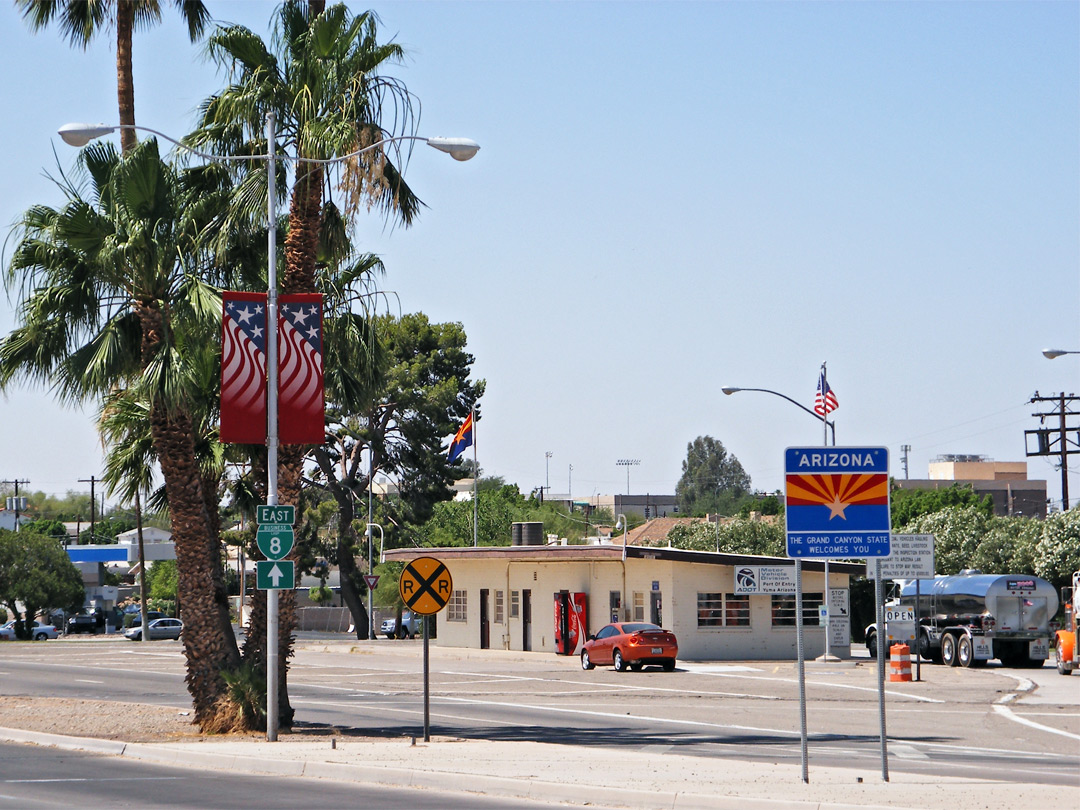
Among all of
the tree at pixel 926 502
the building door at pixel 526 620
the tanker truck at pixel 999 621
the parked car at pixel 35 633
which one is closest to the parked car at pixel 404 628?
the parked car at pixel 35 633

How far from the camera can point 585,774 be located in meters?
14.3

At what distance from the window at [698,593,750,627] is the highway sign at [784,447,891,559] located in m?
30.6

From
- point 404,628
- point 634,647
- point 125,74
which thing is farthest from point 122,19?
point 404,628

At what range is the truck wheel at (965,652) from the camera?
39125 mm

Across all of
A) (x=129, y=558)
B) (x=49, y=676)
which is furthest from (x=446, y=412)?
(x=129, y=558)

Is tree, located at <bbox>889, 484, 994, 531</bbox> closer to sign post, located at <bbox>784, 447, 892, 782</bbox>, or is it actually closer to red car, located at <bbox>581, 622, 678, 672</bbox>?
red car, located at <bbox>581, 622, 678, 672</bbox>

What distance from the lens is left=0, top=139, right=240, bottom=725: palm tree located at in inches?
776

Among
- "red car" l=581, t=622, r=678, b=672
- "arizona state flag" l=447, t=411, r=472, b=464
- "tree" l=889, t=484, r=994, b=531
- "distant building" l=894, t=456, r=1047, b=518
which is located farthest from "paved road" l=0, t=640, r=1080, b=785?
"distant building" l=894, t=456, r=1047, b=518

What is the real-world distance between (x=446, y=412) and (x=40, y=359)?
47137 mm

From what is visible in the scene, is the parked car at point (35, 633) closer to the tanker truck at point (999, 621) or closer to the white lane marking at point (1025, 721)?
the tanker truck at point (999, 621)

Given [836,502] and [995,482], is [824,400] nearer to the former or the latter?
[836,502]

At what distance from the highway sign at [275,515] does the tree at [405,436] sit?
141 feet

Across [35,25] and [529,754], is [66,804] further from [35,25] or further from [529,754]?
[35,25]

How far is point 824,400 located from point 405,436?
29812 mm
